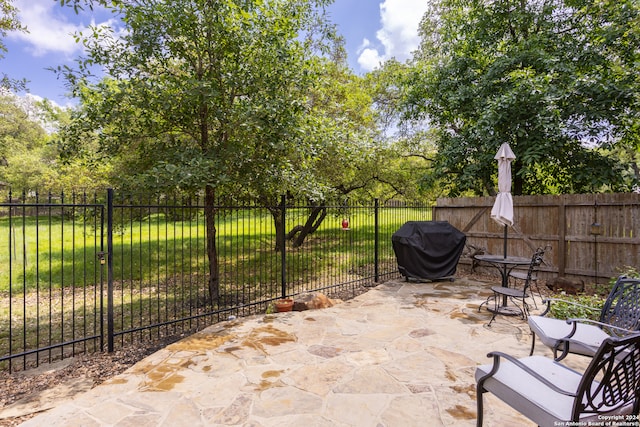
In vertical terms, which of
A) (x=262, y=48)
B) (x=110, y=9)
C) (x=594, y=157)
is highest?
(x=110, y=9)

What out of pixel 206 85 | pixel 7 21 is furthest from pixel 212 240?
pixel 7 21

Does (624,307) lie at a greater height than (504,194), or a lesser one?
lesser

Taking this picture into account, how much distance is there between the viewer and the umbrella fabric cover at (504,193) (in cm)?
534

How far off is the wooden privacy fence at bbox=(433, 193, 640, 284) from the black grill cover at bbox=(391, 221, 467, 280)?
1412mm

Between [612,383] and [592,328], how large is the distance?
5.21 ft

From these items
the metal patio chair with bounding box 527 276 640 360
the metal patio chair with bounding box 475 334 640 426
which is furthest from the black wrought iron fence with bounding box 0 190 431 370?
the metal patio chair with bounding box 475 334 640 426

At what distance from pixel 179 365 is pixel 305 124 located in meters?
4.04

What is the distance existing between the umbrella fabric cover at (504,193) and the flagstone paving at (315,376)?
163 cm

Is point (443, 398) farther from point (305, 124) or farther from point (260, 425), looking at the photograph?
point (305, 124)

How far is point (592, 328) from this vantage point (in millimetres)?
3059

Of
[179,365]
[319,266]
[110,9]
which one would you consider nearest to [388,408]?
[179,365]

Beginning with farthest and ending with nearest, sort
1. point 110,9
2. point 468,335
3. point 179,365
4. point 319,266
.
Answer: point 319,266, point 110,9, point 468,335, point 179,365

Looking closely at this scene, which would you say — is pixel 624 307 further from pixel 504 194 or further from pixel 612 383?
pixel 504 194

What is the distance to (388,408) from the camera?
2.68 metres
